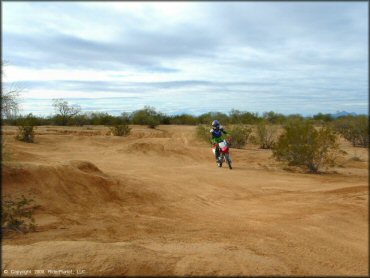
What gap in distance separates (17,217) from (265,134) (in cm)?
1721

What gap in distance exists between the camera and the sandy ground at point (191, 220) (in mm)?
4797

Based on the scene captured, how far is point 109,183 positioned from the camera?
1030cm

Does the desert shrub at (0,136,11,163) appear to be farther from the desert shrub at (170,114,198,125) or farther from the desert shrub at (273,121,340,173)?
the desert shrub at (170,114,198,125)

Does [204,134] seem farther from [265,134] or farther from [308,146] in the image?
[308,146]

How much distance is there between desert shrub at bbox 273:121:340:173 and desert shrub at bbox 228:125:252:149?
717 cm

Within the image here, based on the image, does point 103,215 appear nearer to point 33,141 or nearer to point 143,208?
point 143,208

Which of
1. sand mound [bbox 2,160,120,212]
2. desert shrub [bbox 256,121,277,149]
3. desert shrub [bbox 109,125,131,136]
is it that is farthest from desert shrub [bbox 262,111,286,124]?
sand mound [bbox 2,160,120,212]

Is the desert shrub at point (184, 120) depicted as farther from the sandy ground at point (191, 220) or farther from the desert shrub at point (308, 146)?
the desert shrub at point (308, 146)

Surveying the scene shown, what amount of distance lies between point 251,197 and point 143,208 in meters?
2.86

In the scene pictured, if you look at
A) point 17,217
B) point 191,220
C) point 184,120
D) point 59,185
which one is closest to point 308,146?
point 191,220

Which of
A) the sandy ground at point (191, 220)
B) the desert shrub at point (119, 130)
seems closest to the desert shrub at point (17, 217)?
the sandy ground at point (191, 220)

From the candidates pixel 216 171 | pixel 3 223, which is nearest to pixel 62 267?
pixel 3 223

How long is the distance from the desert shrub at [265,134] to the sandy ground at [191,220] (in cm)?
714

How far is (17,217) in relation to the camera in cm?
737
